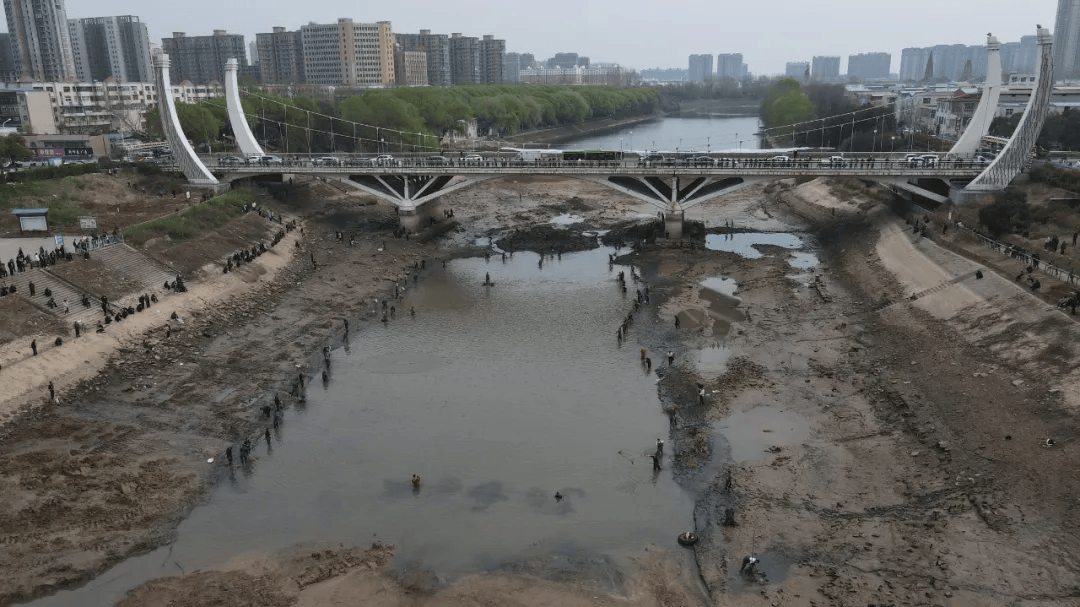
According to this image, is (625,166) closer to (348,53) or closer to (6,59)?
(348,53)

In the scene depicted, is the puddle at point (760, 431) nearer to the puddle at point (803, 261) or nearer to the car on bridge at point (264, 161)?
the puddle at point (803, 261)

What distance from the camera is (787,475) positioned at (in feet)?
82.8

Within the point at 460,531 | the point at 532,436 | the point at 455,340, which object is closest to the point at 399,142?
the point at 455,340

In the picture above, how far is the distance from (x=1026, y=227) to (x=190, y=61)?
602 ft

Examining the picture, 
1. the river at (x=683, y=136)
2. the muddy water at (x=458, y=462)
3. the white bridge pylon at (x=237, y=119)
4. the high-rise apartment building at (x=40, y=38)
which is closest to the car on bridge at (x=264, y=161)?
the white bridge pylon at (x=237, y=119)

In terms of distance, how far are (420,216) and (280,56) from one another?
148437 mm

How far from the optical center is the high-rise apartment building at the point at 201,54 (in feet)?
607

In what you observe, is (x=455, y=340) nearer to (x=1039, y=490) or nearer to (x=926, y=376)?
(x=926, y=376)

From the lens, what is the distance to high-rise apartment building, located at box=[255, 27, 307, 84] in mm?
189125

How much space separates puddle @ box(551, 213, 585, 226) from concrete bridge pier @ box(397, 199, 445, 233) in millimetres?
9426

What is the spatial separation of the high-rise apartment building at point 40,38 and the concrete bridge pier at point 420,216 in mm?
113133

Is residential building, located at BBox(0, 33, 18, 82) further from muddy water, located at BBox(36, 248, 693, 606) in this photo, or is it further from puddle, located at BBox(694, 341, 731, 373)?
puddle, located at BBox(694, 341, 731, 373)

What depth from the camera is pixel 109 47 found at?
6732 inches

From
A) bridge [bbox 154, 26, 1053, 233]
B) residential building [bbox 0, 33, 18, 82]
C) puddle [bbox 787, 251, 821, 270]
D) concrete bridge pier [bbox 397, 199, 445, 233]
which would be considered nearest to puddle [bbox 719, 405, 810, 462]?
puddle [bbox 787, 251, 821, 270]
